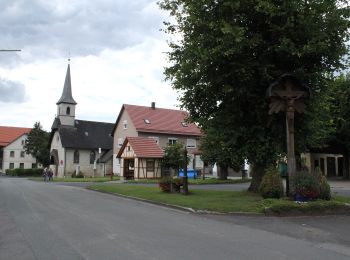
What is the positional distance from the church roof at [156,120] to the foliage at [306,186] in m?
43.7

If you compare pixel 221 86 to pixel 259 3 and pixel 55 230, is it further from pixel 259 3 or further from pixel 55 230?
pixel 55 230

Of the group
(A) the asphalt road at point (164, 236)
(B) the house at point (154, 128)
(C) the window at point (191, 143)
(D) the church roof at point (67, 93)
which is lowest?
(A) the asphalt road at point (164, 236)

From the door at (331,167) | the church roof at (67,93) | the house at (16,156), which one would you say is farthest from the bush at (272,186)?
the house at (16,156)

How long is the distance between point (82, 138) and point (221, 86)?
194 feet

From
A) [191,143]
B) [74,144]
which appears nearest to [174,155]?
[191,143]

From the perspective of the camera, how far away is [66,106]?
253 feet

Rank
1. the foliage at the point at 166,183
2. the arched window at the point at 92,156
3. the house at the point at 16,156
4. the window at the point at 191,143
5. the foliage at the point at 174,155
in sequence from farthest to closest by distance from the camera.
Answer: the house at the point at 16,156 < the arched window at the point at 92,156 < the window at the point at 191,143 < the foliage at the point at 174,155 < the foliage at the point at 166,183

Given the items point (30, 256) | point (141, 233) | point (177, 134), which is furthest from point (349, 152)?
point (30, 256)

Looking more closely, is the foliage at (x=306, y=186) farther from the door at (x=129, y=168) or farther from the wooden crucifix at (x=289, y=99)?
the door at (x=129, y=168)

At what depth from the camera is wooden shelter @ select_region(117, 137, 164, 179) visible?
49.1m

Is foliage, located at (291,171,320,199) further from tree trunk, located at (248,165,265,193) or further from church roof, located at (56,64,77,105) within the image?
church roof, located at (56,64,77,105)

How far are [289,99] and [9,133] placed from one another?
11726 centimetres

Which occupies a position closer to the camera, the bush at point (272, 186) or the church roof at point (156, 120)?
the bush at point (272, 186)

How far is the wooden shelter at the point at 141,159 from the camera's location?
49125 mm
